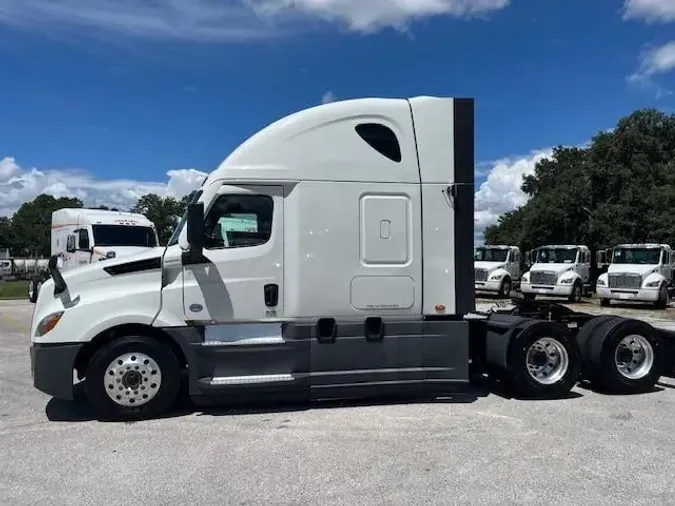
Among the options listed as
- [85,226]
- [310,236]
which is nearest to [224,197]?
[310,236]

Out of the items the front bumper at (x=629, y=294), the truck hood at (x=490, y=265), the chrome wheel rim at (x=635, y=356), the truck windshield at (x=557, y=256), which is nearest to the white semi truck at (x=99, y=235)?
the truck hood at (x=490, y=265)

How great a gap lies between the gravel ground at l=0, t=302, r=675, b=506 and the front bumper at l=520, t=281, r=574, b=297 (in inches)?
750

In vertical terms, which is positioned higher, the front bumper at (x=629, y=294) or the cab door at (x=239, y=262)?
the cab door at (x=239, y=262)

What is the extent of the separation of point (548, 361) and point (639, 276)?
17888 mm

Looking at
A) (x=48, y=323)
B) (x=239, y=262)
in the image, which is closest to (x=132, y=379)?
(x=48, y=323)

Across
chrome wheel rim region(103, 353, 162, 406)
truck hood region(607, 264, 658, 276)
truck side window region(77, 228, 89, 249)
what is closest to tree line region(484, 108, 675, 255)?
truck hood region(607, 264, 658, 276)

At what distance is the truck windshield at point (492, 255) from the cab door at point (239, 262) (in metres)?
23.2

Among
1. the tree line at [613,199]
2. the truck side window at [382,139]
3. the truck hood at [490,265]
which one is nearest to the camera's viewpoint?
the truck side window at [382,139]

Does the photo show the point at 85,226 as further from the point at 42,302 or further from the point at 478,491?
the point at 478,491

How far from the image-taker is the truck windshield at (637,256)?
79.2 feet

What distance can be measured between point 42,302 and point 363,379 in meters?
3.55

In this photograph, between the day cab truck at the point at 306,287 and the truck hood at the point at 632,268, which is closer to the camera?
the day cab truck at the point at 306,287

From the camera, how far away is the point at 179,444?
229 inches

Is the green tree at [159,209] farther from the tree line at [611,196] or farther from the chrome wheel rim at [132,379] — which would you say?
the chrome wheel rim at [132,379]
